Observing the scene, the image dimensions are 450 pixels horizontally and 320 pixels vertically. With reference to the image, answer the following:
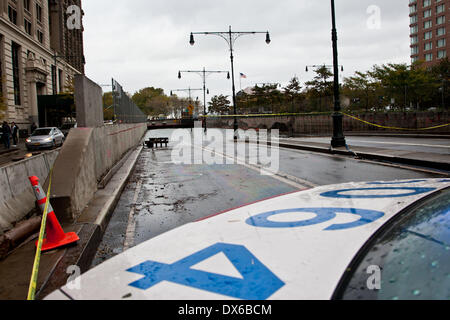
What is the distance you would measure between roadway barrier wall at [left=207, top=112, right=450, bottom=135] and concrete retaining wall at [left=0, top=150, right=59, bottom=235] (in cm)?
2262

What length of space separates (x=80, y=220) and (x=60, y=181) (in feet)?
2.36

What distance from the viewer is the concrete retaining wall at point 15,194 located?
16.8ft

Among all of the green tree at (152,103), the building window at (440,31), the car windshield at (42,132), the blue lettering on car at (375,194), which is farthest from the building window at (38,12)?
the green tree at (152,103)

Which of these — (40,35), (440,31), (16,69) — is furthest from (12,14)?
(440,31)

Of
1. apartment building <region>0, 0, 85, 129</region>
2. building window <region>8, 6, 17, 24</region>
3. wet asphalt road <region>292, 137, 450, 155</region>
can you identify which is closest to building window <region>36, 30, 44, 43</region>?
apartment building <region>0, 0, 85, 129</region>

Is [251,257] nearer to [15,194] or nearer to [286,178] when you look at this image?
[15,194]

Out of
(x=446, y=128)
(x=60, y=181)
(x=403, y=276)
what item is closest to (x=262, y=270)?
(x=403, y=276)

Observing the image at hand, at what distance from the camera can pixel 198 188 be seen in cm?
905

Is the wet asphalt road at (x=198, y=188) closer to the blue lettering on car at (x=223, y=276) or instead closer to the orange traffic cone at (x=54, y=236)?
the orange traffic cone at (x=54, y=236)

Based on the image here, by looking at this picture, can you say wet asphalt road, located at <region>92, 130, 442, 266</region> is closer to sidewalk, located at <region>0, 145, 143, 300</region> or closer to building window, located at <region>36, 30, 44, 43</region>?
sidewalk, located at <region>0, 145, 143, 300</region>

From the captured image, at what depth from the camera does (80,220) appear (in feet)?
18.6

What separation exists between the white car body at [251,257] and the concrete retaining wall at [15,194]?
3504 mm

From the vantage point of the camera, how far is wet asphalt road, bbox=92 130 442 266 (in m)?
5.76
